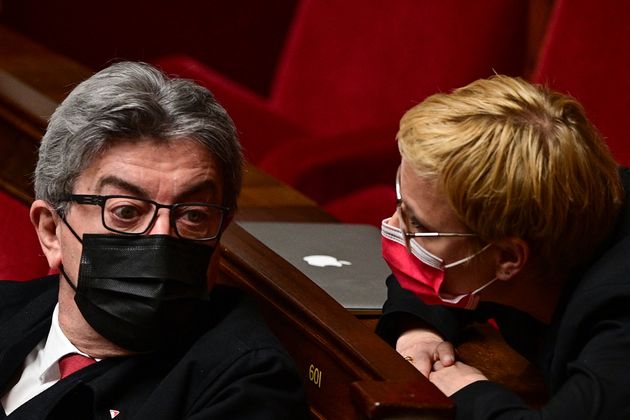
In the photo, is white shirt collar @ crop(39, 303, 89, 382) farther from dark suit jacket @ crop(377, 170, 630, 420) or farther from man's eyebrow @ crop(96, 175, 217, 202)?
dark suit jacket @ crop(377, 170, 630, 420)

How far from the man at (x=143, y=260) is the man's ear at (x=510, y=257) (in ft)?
0.74

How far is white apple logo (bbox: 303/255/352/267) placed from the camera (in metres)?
1.39

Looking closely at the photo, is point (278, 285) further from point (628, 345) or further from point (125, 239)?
point (628, 345)

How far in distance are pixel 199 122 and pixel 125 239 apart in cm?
13

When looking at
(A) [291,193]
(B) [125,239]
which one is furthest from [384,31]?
(B) [125,239]

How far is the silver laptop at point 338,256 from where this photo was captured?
1.31 meters

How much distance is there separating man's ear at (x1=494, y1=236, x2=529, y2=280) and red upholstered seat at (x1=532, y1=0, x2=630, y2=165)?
2.21ft

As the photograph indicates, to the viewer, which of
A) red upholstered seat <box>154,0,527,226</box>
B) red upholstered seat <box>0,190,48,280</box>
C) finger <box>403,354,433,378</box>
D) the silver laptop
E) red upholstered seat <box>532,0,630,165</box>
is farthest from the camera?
red upholstered seat <box>154,0,527,226</box>

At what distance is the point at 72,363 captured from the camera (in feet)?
3.76

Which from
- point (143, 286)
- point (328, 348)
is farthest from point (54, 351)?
point (328, 348)

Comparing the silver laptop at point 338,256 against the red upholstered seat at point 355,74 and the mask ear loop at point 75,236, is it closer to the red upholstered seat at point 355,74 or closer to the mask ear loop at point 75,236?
the mask ear loop at point 75,236

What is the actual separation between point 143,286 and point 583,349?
15.3 inches

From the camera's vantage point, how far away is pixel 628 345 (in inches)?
38.7

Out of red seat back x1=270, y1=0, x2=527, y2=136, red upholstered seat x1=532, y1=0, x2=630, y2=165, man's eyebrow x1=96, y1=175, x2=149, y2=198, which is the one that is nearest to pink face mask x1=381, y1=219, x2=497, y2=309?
man's eyebrow x1=96, y1=175, x2=149, y2=198
